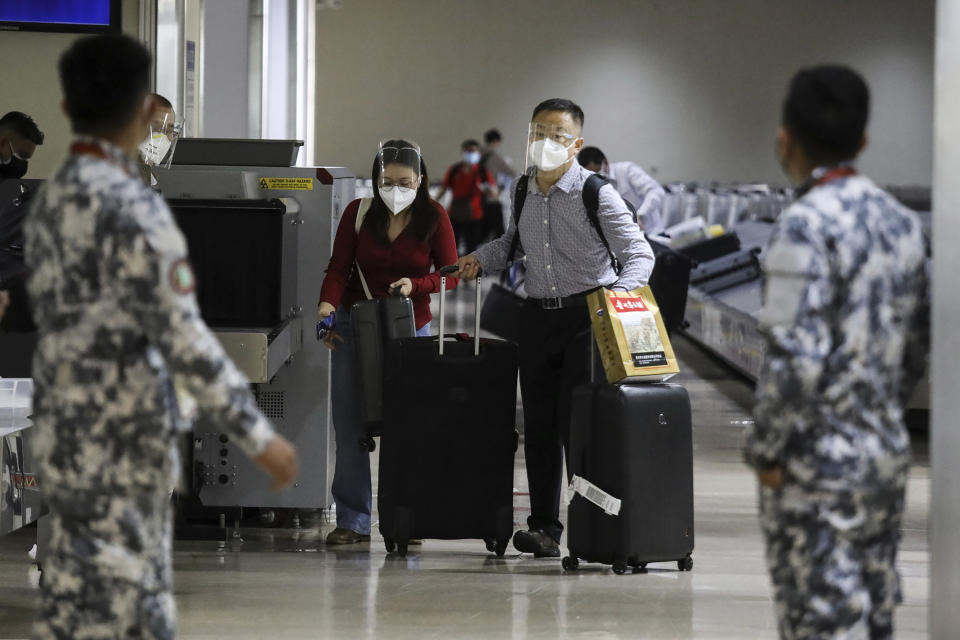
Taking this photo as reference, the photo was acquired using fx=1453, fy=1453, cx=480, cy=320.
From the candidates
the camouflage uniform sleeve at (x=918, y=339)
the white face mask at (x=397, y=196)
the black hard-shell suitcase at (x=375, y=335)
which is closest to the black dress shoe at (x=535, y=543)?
the black hard-shell suitcase at (x=375, y=335)

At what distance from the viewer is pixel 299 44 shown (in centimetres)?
1089

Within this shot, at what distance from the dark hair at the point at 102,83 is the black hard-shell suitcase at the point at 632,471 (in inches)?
101

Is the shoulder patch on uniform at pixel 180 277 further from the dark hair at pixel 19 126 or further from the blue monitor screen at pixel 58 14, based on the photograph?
the blue monitor screen at pixel 58 14

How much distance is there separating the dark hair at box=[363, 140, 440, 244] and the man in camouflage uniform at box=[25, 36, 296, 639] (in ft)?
9.40

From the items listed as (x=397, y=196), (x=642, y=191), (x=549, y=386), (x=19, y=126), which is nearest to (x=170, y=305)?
(x=549, y=386)

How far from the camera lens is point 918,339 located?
2.52 m

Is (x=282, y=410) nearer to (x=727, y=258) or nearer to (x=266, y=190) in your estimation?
(x=266, y=190)

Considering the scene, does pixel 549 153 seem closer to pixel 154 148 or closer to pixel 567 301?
pixel 567 301

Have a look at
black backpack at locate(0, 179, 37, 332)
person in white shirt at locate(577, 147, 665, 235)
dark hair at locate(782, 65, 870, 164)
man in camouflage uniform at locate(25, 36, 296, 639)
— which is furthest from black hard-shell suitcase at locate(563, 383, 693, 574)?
person in white shirt at locate(577, 147, 665, 235)

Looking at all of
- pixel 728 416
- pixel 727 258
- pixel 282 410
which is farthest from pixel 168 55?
pixel 727 258

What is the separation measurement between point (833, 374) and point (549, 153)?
2625 mm

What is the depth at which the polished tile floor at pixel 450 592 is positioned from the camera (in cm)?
414

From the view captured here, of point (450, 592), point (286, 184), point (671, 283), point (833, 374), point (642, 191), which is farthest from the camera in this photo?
point (642, 191)

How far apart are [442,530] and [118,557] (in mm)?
2719
